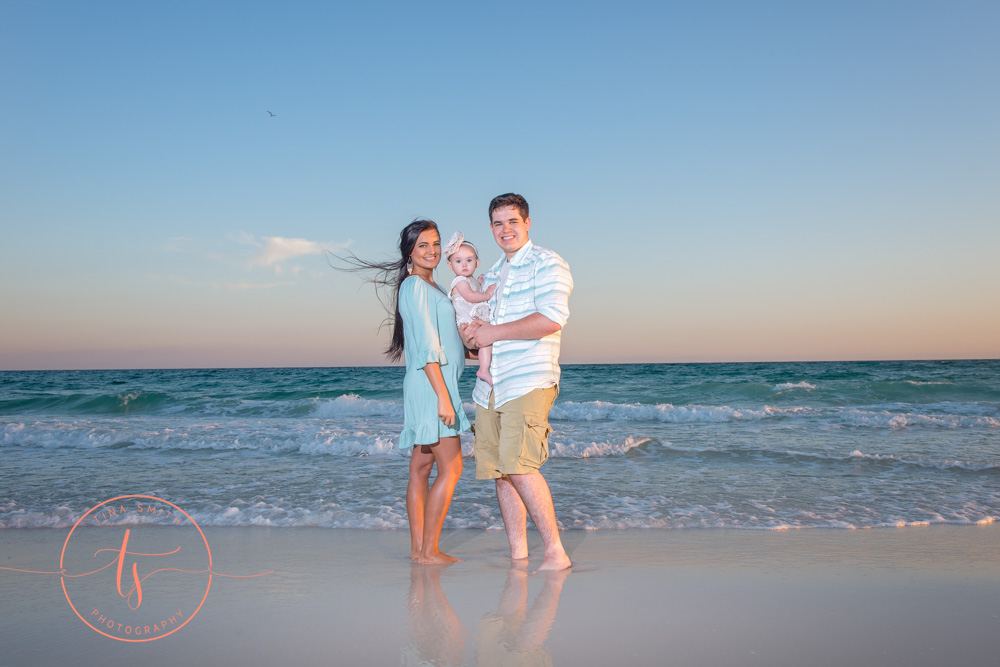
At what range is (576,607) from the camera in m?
2.86

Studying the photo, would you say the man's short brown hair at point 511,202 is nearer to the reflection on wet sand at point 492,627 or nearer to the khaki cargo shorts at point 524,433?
the khaki cargo shorts at point 524,433

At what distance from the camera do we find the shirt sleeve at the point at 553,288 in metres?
3.05

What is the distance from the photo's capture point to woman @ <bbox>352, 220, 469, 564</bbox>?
10.8ft

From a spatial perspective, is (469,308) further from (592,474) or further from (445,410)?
(592,474)

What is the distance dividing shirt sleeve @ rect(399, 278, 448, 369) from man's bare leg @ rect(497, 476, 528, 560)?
2.50 feet

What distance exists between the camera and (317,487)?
19.8 ft

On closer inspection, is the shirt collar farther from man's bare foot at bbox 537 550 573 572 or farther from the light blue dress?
man's bare foot at bbox 537 550 573 572

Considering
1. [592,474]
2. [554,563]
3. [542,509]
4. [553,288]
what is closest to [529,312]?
[553,288]

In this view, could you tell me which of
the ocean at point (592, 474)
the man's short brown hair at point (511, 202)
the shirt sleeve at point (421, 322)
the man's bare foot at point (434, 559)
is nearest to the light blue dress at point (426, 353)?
the shirt sleeve at point (421, 322)

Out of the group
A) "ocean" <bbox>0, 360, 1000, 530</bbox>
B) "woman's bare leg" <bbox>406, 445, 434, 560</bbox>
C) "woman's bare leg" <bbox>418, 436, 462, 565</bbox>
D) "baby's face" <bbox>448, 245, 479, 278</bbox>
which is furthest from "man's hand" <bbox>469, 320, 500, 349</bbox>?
"ocean" <bbox>0, 360, 1000, 530</bbox>

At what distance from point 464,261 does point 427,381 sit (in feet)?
2.20

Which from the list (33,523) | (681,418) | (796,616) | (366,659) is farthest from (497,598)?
(681,418)

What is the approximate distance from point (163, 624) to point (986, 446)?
991 centimetres

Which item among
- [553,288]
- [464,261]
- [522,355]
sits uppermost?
[464,261]
